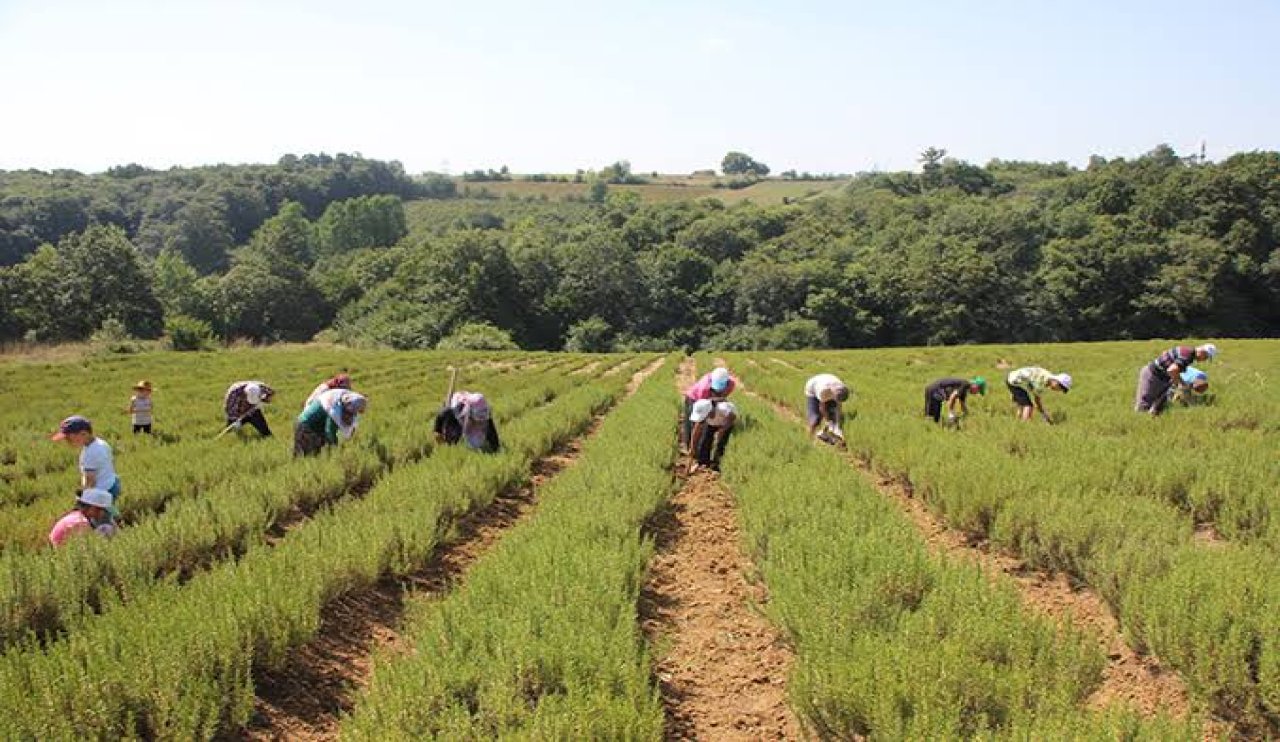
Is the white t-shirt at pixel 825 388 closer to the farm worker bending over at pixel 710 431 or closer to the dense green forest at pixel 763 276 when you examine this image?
the farm worker bending over at pixel 710 431

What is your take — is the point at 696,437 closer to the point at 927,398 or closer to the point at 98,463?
the point at 927,398

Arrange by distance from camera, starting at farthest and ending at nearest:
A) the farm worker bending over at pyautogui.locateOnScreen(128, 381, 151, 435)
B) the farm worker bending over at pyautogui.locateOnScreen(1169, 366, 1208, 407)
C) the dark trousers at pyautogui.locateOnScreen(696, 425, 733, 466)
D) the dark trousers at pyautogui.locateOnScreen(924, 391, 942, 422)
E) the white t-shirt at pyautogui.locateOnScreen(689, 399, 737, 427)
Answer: the farm worker bending over at pyautogui.locateOnScreen(1169, 366, 1208, 407) → the farm worker bending over at pyautogui.locateOnScreen(128, 381, 151, 435) → the dark trousers at pyautogui.locateOnScreen(924, 391, 942, 422) → the dark trousers at pyautogui.locateOnScreen(696, 425, 733, 466) → the white t-shirt at pyautogui.locateOnScreen(689, 399, 737, 427)

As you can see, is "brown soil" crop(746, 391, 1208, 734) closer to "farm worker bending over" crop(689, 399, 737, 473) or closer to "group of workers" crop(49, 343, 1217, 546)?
"farm worker bending over" crop(689, 399, 737, 473)

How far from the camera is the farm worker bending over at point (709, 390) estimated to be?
850cm

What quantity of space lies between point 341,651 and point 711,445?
208 inches

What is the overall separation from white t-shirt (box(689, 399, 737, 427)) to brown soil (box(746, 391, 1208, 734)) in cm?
189

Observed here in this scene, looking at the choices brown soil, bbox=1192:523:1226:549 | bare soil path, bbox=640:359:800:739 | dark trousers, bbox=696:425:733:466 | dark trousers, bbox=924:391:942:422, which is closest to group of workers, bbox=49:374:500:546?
dark trousers, bbox=696:425:733:466

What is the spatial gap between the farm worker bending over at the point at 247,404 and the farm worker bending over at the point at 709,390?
18.2 ft

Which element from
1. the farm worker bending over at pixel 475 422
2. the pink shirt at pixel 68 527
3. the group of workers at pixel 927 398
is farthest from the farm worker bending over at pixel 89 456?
the group of workers at pixel 927 398

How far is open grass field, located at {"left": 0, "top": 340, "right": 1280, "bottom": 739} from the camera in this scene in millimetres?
2727

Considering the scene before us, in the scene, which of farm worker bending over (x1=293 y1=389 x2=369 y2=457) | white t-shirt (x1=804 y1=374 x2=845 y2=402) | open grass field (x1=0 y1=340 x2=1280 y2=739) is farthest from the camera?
white t-shirt (x1=804 y1=374 x2=845 y2=402)

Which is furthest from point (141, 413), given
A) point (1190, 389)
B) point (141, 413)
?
point (1190, 389)

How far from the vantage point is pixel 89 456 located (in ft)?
17.7

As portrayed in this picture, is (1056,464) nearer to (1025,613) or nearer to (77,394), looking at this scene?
(1025,613)
